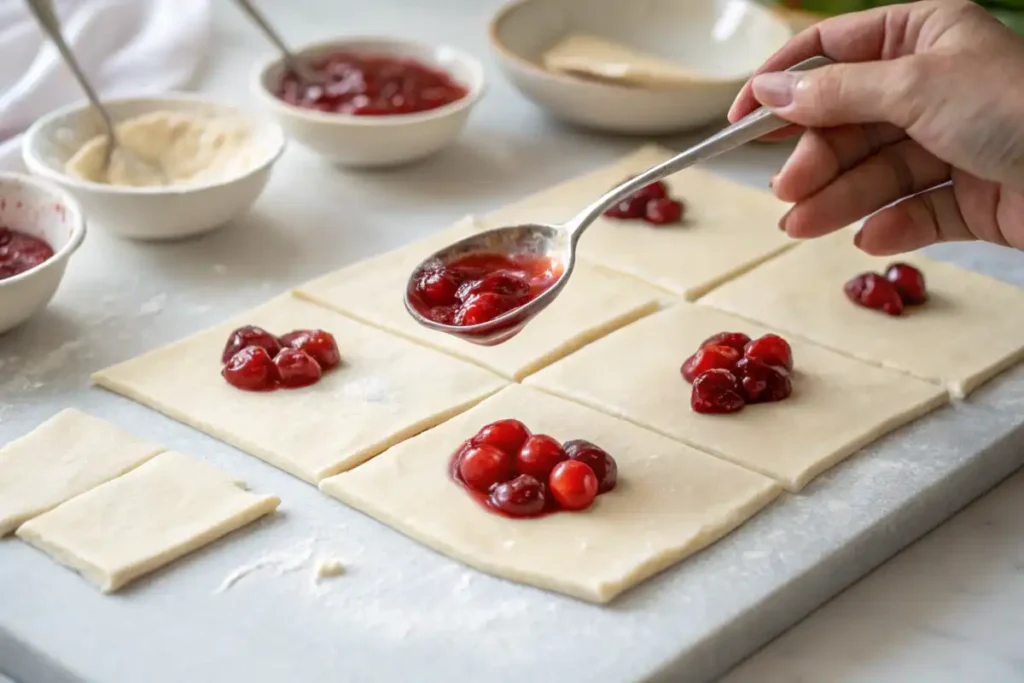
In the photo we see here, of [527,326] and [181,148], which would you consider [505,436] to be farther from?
[181,148]

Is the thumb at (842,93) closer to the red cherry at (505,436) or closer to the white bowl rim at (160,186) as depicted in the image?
the red cherry at (505,436)

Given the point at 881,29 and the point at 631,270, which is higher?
the point at 881,29

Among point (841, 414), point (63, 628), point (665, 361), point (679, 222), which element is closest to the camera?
point (63, 628)

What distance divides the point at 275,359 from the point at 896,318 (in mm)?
1139

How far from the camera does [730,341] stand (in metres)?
2.34

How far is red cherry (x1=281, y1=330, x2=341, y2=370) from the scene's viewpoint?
2.31m

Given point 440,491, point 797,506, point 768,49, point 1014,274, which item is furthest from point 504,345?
point 768,49

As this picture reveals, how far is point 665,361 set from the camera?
237 centimetres

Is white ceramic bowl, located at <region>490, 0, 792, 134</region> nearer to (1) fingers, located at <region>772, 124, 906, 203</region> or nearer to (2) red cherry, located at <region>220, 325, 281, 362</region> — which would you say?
(1) fingers, located at <region>772, 124, 906, 203</region>

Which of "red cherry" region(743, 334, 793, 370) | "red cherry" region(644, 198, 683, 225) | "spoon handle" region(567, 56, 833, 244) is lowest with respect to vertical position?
"red cherry" region(644, 198, 683, 225)

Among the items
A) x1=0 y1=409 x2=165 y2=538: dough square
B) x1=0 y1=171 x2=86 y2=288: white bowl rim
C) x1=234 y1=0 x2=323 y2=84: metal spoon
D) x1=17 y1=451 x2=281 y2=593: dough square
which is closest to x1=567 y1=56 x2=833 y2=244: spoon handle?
x1=17 y1=451 x2=281 y2=593: dough square

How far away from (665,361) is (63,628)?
110cm

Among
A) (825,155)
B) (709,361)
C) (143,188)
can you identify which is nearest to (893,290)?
(825,155)

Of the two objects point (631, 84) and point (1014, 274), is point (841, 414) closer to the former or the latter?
point (1014, 274)
